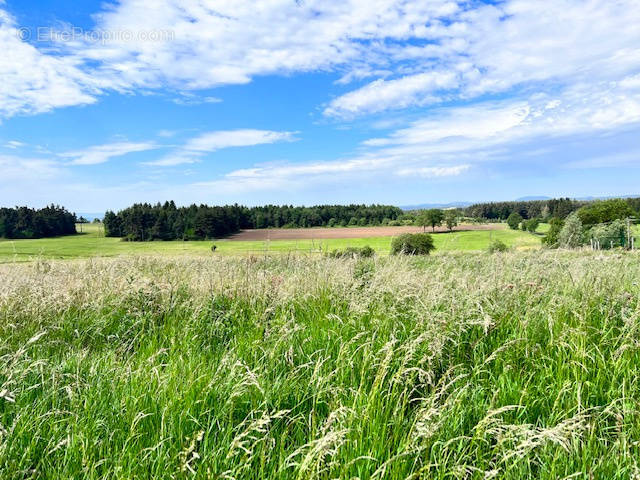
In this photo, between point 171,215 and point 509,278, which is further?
point 171,215

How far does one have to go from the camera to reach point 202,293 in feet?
19.4

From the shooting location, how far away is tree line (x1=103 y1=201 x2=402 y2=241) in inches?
2864

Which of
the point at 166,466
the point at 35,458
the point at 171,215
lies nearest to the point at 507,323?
the point at 166,466

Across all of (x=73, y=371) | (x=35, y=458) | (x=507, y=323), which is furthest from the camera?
(x=507, y=323)

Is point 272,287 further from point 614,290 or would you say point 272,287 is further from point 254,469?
point 614,290

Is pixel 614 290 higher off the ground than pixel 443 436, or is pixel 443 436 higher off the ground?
pixel 614 290

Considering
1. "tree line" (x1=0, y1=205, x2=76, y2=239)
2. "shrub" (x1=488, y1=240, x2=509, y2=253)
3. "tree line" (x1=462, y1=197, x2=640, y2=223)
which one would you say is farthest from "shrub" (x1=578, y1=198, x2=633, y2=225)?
"tree line" (x1=0, y1=205, x2=76, y2=239)

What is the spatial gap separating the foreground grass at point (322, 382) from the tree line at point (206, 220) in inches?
2389

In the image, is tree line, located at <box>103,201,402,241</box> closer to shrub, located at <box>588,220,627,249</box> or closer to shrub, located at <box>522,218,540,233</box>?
shrub, located at <box>522,218,540,233</box>

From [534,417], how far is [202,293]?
4789mm

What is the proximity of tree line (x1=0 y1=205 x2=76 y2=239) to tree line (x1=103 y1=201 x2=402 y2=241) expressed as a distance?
21.9m

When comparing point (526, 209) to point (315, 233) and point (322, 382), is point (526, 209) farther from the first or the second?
point (322, 382)

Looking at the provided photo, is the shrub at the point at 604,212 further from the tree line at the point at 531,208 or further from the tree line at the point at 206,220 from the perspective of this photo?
the tree line at the point at 206,220

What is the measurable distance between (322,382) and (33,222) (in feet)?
331
